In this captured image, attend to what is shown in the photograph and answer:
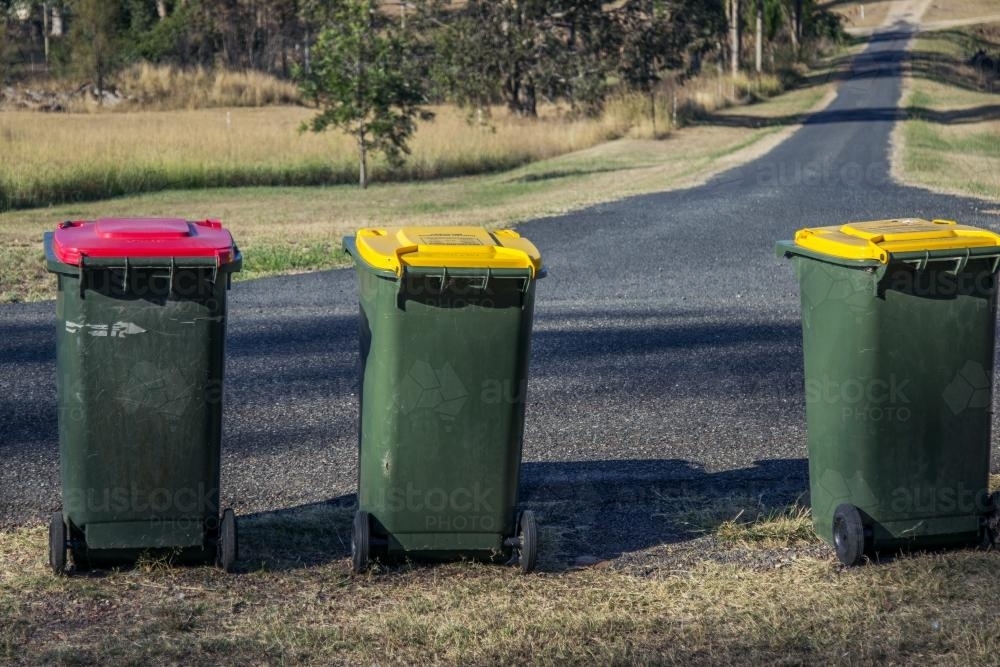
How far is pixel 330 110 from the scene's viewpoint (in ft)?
67.9

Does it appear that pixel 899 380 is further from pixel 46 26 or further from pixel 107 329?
pixel 46 26

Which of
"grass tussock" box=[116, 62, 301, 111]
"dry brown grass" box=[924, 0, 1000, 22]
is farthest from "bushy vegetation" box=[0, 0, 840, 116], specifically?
"dry brown grass" box=[924, 0, 1000, 22]

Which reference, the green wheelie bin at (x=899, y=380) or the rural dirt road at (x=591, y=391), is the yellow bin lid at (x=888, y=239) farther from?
the rural dirt road at (x=591, y=391)

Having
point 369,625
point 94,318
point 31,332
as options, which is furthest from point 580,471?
point 31,332

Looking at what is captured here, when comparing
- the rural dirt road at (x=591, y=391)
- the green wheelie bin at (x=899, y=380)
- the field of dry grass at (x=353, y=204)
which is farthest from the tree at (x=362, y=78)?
the green wheelie bin at (x=899, y=380)

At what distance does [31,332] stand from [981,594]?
669 cm

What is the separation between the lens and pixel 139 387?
4.25 meters

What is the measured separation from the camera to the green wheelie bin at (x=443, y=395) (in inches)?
169

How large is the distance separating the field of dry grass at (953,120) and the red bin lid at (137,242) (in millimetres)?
15206

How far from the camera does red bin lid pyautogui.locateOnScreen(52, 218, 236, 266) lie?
4.13m

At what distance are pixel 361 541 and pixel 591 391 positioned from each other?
2.98m

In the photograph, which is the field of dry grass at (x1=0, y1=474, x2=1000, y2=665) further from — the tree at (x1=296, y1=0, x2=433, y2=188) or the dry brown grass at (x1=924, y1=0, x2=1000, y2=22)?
the dry brown grass at (x1=924, y1=0, x2=1000, y2=22)

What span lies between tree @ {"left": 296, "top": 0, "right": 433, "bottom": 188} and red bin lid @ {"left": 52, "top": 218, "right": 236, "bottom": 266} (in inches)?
639

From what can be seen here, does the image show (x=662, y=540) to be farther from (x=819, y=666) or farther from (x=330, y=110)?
(x=330, y=110)
